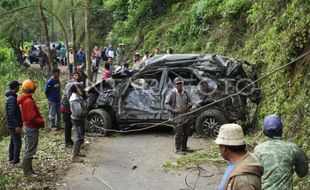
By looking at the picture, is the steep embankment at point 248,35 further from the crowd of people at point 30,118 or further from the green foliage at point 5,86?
the green foliage at point 5,86

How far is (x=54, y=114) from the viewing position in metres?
12.4

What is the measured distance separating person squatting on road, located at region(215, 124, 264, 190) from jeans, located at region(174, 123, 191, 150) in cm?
639

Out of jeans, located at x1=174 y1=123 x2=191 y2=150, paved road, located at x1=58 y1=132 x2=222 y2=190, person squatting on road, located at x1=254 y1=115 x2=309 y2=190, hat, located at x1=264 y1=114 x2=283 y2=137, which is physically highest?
hat, located at x1=264 y1=114 x2=283 y2=137

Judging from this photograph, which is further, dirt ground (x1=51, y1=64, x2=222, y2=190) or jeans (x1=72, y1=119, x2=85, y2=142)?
jeans (x1=72, y1=119, x2=85, y2=142)

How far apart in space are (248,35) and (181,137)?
21.2ft

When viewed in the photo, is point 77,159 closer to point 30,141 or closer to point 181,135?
point 30,141

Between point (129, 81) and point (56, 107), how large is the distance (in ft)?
6.95

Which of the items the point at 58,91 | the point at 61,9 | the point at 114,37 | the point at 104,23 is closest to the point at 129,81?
the point at 58,91

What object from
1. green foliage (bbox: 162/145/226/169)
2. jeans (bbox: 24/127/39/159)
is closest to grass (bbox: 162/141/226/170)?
green foliage (bbox: 162/145/226/169)

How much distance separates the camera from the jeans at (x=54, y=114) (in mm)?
12320

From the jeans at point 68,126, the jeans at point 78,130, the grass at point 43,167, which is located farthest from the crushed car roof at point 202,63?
the grass at point 43,167

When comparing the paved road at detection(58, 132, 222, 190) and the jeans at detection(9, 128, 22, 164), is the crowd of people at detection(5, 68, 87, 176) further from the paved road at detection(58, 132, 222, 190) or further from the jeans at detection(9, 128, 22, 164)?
the paved road at detection(58, 132, 222, 190)

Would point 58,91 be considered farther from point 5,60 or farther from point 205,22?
point 5,60

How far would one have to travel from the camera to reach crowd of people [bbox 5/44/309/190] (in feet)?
11.2
